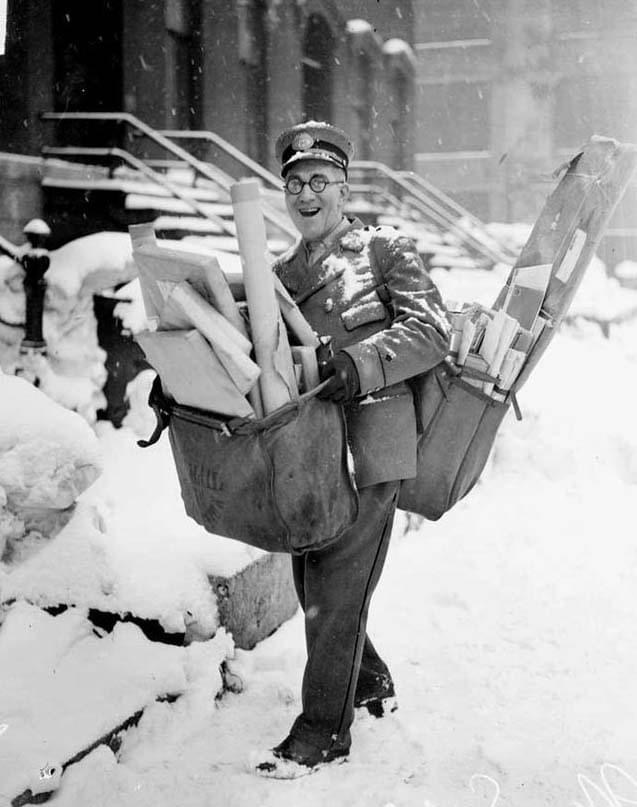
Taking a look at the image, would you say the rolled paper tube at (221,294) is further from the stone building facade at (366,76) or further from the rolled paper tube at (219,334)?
the stone building facade at (366,76)

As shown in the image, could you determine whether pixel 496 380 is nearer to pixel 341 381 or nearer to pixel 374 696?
pixel 341 381

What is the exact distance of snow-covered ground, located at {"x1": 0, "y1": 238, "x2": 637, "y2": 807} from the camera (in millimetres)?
3184

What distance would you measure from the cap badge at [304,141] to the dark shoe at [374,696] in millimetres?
2030

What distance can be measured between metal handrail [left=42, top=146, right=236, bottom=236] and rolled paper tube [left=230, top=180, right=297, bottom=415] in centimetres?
747

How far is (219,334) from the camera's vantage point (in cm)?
271

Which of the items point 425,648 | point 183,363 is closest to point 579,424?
point 425,648

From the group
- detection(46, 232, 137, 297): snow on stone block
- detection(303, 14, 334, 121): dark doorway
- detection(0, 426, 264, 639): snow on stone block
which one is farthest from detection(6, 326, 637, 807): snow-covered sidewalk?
detection(303, 14, 334, 121): dark doorway

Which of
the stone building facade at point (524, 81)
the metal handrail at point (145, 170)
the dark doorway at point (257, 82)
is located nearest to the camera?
the metal handrail at point (145, 170)

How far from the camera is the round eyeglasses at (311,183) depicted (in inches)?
127

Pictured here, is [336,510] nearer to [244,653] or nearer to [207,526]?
[207,526]

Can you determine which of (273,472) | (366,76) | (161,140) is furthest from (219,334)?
(366,76)

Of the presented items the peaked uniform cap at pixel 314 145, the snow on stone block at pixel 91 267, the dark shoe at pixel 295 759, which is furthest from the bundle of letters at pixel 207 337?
the snow on stone block at pixel 91 267

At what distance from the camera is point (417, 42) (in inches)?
963

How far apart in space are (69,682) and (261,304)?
1.75 m
